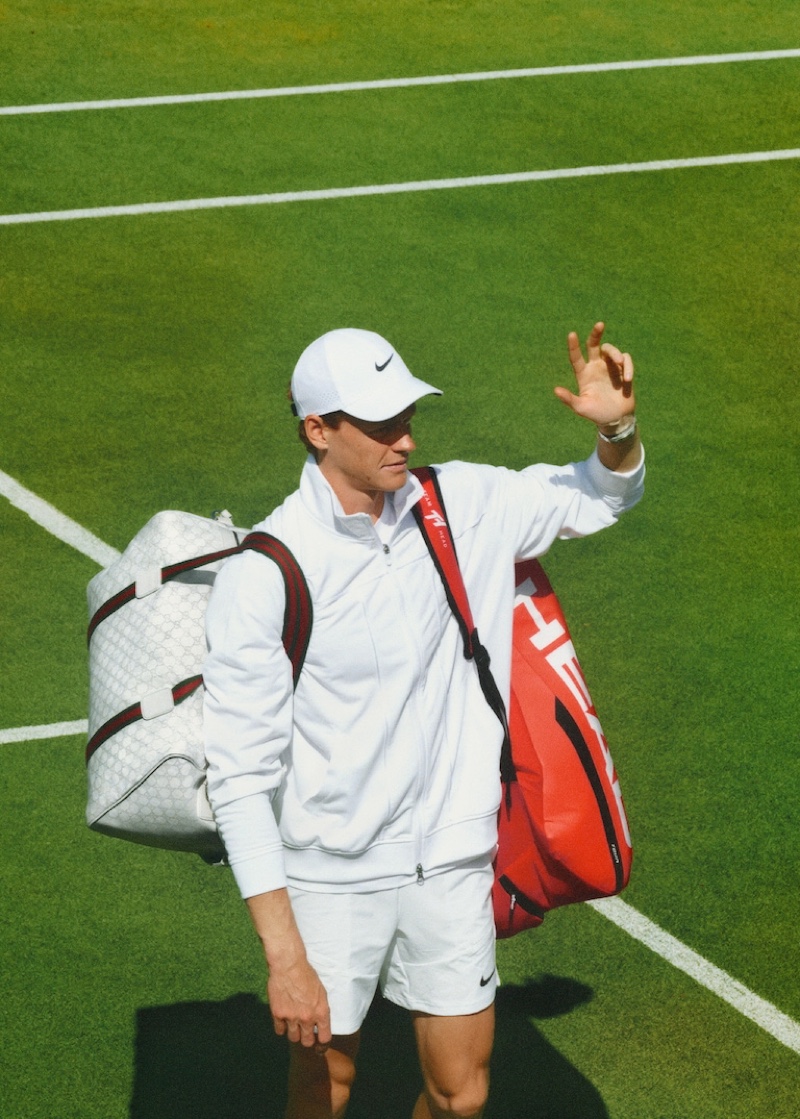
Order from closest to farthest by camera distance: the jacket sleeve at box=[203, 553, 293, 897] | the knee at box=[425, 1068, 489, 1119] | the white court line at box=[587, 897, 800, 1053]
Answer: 1. the jacket sleeve at box=[203, 553, 293, 897]
2. the knee at box=[425, 1068, 489, 1119]
3. the white court line at box=[587, 897, 800, 1053]

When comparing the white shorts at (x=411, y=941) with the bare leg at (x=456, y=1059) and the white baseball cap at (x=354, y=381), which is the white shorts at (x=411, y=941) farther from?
the white baseball cap at (x=354, y=381)

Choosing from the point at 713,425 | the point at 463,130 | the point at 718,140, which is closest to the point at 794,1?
the point at 718,140

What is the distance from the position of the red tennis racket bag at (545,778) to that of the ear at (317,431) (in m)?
0.34

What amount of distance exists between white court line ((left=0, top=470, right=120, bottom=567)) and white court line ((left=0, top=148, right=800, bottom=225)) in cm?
333

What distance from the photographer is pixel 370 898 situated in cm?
414

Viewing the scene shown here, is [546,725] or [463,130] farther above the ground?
A: [463,130]

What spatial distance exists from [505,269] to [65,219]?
3337mm

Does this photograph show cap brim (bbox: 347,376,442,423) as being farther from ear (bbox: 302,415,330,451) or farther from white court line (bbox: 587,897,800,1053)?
white court line (bbox: 587,897,800,1053)

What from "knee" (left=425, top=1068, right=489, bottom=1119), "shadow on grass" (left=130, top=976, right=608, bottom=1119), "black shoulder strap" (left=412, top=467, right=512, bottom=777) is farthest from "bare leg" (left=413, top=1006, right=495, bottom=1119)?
"shadow on grass" (left=130, top=976, right=608, bottom=1119)

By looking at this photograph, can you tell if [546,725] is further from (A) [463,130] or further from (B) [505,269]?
(A) [463,130]

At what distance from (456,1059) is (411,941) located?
0.36m

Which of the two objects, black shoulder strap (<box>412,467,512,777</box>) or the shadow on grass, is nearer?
black shoulder strap (<box>412,467,512,777</box>)

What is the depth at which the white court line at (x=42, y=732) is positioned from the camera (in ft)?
22.3

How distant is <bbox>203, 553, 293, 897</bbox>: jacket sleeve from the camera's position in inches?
151
